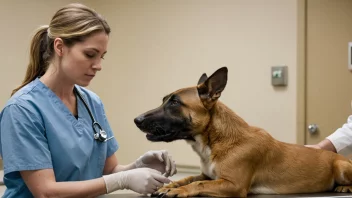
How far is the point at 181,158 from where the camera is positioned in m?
3.71

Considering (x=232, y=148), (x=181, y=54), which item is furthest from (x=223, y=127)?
(x=181, y=54)

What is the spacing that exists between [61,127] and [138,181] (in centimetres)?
32

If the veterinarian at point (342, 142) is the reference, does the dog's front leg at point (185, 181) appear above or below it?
below

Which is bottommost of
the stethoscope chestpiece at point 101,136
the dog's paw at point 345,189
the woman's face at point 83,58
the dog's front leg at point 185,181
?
the dog's paw at point 345,189

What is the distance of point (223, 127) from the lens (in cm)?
159

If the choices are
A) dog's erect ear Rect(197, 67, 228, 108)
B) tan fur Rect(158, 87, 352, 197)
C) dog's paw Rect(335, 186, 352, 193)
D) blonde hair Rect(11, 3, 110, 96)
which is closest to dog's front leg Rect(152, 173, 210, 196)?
tan fur Rect(158, 87, 352, 197)

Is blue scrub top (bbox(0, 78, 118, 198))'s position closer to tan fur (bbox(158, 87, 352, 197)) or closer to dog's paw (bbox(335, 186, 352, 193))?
tan fur (bbox(158, 87, 352, 197))

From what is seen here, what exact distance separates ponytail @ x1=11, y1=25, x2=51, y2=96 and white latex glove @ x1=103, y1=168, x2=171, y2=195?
1.56 ft

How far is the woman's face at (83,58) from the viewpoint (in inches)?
61.5

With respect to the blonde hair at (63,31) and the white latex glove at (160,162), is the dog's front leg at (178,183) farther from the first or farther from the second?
the blonde hair at (63,31)

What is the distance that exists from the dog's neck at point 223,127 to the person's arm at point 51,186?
41 cm

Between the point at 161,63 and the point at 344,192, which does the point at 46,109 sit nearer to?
the point at 344,192

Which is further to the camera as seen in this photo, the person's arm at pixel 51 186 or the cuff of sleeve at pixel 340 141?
the cuff of sleeve at pixel 340 141

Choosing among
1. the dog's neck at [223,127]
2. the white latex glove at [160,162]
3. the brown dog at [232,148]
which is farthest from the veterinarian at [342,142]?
the white latex glove at [160,162]
